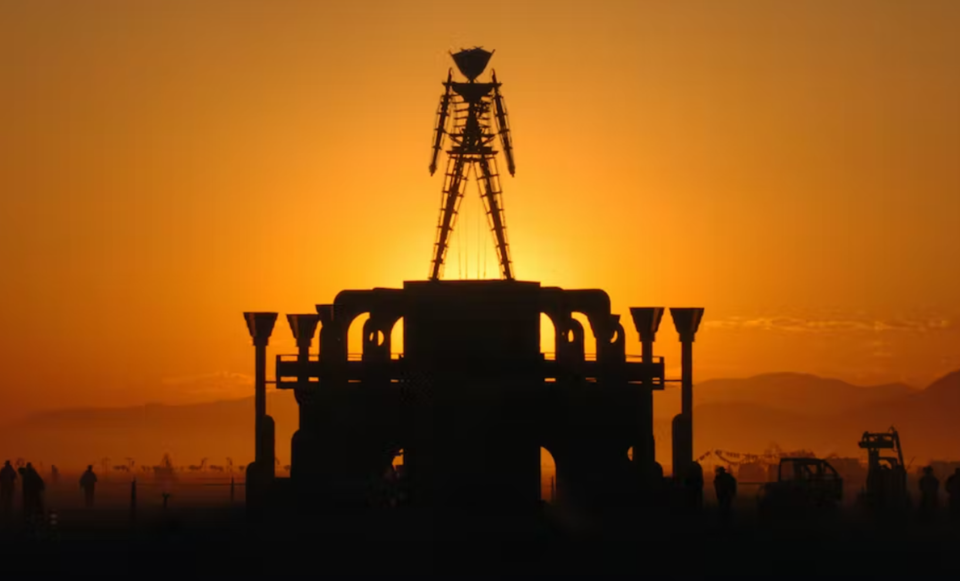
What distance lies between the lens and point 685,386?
7238cm

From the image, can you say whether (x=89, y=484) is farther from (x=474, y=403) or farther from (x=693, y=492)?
(x=693, y=492)

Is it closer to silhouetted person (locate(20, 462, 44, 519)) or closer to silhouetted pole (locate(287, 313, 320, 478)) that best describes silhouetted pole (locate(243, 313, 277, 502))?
silhouetted pole (locate(287, 313, 320, 478))

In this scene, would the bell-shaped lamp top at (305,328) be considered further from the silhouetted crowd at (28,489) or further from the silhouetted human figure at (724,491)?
the silhouetted human figure at (724,491)

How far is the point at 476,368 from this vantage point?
71125 mm

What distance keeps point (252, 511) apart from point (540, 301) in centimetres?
1370

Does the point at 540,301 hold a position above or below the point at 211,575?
above

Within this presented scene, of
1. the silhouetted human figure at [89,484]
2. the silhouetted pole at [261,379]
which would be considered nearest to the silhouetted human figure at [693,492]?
the silhouetted pole at [261,379]

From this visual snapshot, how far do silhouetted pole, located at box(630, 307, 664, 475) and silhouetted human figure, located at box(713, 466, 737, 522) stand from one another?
5.83 m

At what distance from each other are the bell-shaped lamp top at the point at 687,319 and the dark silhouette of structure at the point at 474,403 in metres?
0.08

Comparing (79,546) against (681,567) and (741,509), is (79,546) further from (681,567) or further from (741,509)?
(741,509)

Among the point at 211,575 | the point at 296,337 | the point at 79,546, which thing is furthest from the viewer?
the point at 296,337

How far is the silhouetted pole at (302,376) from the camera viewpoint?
6950 cm

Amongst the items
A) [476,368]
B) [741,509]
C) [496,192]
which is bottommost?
[741,509]

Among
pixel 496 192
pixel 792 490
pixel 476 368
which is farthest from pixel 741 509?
pixel 496 192
